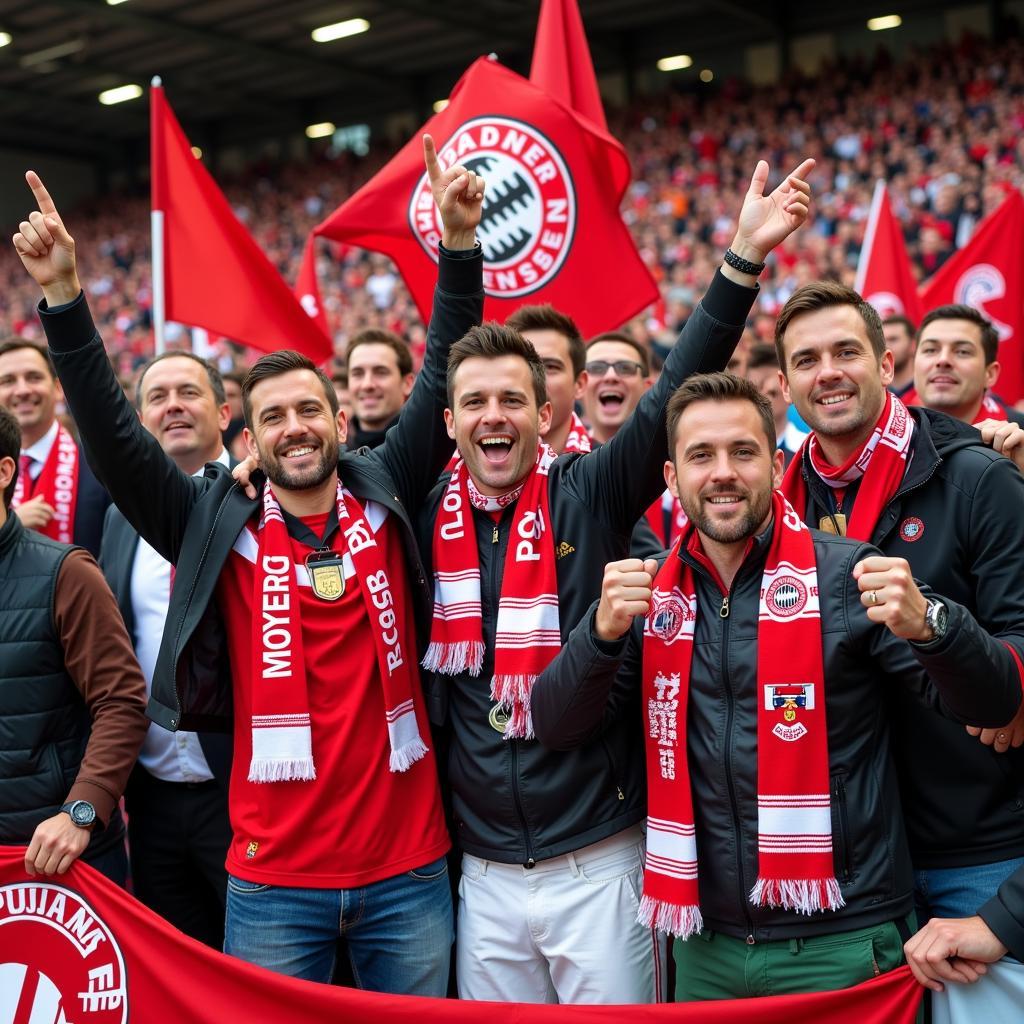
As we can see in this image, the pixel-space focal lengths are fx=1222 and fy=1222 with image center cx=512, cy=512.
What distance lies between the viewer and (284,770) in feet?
9.75

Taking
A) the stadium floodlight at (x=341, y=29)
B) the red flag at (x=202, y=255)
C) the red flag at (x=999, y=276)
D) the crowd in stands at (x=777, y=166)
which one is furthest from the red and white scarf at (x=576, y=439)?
the stadium floodlight at (x=341, y=29)

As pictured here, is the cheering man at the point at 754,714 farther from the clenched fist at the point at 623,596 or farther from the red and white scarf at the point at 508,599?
the red and white scarf at the point at 508,599

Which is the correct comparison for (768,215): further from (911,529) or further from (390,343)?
(390,343)

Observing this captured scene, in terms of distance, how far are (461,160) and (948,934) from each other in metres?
3.79

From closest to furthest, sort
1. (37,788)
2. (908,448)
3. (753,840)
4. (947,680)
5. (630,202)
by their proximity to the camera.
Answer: (947,680), (753,840), (908,448), (37,788), (630,202)

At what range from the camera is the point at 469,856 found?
3094 millimetres

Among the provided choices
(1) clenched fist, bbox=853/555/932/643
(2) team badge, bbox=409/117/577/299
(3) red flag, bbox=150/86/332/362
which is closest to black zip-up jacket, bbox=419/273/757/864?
(1) clenched fist, bbox=853/555/932/643

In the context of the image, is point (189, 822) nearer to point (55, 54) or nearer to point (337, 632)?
Answer: point (337, 632)

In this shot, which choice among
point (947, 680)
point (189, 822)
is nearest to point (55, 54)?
point (189, 822)

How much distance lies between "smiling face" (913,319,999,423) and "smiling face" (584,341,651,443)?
3.71 feet

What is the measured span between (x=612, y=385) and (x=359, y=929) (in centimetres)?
270

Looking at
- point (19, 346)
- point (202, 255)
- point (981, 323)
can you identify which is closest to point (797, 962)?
point (981, 323)

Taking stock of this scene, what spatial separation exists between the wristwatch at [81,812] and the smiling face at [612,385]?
2.67 metres

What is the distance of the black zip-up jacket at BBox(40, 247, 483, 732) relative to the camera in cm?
302
